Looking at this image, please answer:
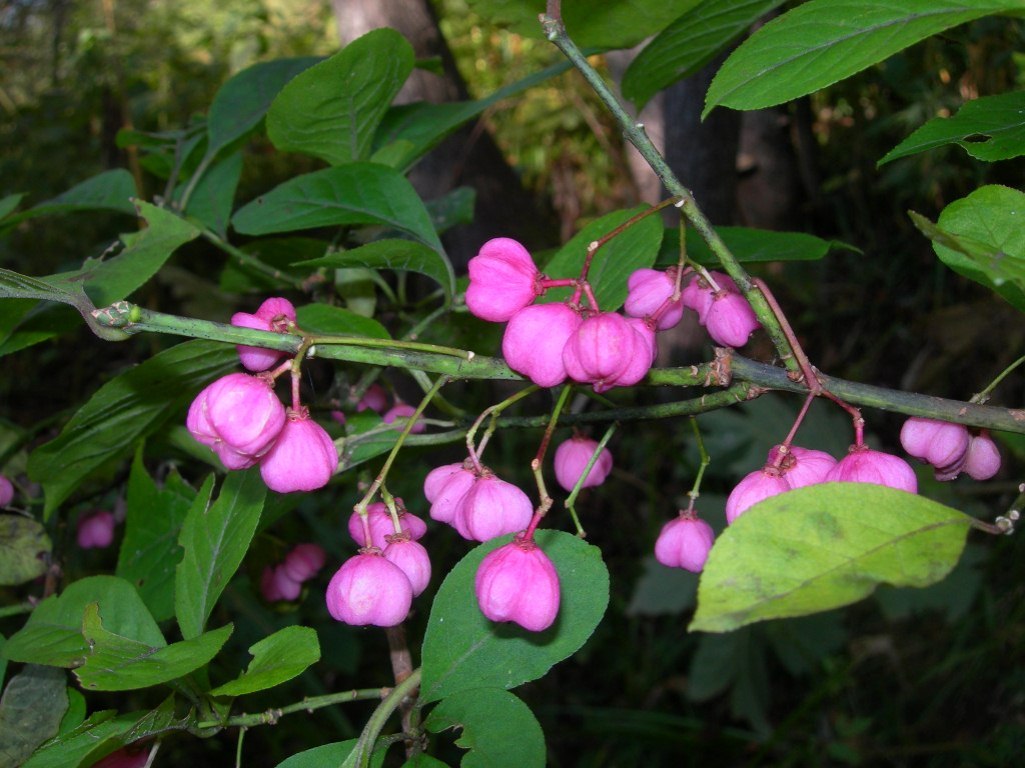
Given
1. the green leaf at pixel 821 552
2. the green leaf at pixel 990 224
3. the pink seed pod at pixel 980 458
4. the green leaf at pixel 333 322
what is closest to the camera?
the green leaf at pixel 821 552

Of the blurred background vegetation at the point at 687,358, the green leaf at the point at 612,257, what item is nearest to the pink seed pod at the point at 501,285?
the green leaf at the point at 612,257

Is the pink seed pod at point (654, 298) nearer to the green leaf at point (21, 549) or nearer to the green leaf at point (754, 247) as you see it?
the green leaf at point (754, 247)

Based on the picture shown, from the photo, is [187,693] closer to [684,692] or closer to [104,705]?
[104,705]

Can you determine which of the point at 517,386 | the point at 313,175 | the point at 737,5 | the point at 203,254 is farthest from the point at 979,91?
the point at 203,254

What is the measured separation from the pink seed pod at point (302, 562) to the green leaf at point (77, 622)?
1.37ft

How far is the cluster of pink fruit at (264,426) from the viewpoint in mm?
720

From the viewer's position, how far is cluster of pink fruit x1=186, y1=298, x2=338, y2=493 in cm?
72

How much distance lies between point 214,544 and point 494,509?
0.26 metres

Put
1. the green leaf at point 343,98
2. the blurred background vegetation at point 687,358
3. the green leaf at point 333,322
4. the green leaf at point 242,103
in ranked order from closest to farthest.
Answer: the green leaf at point 333,322 < the green leaf at point 343,98 < the green leaf at point 242,103 < the blurred background vegetation at point 687,358

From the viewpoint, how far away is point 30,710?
916 mm

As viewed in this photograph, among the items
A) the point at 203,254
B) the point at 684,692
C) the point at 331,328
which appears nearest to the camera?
the point at 331,328

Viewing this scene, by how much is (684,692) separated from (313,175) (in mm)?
2237

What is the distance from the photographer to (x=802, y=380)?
725 millimetres

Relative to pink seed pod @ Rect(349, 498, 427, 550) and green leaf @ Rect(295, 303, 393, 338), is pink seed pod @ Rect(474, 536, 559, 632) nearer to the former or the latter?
pink seed pod @ Rect(349, 498, 427, 550)
